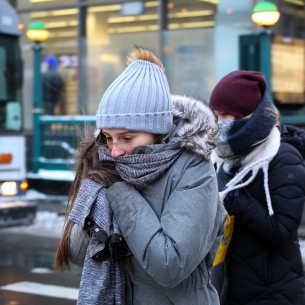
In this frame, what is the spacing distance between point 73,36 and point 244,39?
5.48 meters

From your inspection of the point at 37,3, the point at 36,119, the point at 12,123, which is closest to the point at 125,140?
the point at 12,123

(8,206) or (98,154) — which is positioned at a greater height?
(98,154)

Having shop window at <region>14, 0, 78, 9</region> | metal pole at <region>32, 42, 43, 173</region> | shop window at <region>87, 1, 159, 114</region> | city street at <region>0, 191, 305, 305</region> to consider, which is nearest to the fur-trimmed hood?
city street at <region>0, 191, 305, 305</region>

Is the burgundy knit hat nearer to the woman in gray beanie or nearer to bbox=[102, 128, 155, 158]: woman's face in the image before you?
the woman in gray beanie

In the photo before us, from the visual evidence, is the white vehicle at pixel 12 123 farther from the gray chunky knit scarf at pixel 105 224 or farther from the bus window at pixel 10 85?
the gray chunky knit scarf at pixel 105 224

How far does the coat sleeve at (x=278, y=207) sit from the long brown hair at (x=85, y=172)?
36.5 inches

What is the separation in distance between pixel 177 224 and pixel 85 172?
0.40 meters

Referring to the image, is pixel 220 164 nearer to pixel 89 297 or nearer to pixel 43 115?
pixel 89 297

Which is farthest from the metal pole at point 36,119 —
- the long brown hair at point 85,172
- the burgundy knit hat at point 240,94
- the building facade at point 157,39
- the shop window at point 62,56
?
the long brown hair at point 85,172

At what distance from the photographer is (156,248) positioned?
6.38 ft

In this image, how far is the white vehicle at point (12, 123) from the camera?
8.95 meters

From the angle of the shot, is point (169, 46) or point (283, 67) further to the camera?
point (169, 46)

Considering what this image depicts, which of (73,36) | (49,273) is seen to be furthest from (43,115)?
(49,273)

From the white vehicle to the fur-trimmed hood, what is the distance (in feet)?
22.7
